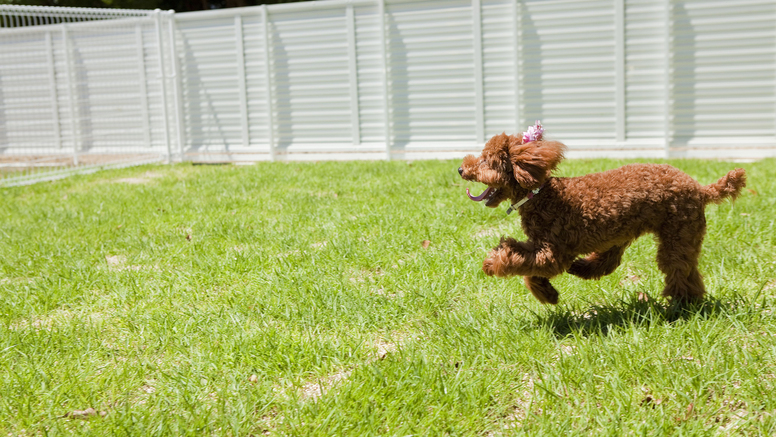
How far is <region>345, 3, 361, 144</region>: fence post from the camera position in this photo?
10.9m

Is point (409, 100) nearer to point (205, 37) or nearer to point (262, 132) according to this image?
point (262, 132)

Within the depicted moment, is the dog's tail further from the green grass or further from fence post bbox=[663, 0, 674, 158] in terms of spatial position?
fence post bbox=[663, 0, 674, 158]

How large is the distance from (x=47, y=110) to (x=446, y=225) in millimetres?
9342

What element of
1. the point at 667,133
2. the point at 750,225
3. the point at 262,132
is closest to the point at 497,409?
the point at 750,225

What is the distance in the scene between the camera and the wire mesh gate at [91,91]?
1170cm

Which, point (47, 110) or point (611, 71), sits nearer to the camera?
point (611, 71)

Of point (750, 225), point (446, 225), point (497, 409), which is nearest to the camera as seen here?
point (497, 409)

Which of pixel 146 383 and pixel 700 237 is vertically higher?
pixel 700 237

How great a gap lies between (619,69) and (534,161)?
7.33 m

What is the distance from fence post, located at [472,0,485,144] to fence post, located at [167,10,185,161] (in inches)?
204

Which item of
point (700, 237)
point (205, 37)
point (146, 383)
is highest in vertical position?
point (205, 37)

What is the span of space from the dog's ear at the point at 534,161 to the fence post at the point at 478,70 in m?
7.45

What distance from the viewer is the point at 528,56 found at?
10.0 m

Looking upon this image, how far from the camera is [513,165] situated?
3.01 meters
